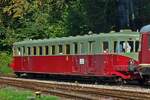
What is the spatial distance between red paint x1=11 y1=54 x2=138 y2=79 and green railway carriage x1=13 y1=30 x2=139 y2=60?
0.28m

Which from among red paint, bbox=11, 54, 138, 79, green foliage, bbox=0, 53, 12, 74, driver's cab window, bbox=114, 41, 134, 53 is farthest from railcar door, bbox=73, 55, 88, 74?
green foliage, bbox=0, 53, 12, 74

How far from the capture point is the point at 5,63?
47.1 meters

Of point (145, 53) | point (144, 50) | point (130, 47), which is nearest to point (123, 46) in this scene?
point (130, 47)

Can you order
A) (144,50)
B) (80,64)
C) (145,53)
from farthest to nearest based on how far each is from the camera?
(80,64)
(144,50)
(145,53)

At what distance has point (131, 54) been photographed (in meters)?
28.4

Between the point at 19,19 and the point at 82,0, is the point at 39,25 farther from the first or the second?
the point at 82,0

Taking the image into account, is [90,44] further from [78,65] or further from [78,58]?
[78,65]

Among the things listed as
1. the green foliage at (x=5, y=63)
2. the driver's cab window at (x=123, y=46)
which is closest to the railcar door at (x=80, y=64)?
the driver's cab window at (x=123, y=46)

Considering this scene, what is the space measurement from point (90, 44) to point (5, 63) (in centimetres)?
1795

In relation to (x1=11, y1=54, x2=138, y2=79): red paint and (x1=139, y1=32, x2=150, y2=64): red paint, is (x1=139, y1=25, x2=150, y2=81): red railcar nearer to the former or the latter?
(x1=139, y1=32, x2=150, y2=64): red paint

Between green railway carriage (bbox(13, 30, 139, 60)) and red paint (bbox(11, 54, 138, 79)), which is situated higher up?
green railway carriage (bbox(13, 30, 139, 60))

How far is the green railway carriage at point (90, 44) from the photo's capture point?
28859mm

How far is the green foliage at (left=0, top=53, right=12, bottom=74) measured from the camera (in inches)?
1799

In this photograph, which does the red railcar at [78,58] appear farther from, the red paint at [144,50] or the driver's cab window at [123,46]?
the red paint at [144,50]
